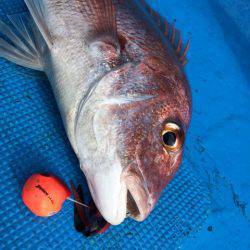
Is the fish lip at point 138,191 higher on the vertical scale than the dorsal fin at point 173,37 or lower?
lower

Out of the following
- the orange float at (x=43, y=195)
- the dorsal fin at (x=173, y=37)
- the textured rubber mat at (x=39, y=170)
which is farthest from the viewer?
the dorsal fin at (x=173, y=37)

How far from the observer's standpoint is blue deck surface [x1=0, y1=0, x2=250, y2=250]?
1559mm

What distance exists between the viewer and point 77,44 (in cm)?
155

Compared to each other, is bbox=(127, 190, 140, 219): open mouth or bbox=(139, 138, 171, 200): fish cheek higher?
bbox=(139, 138, 171, 200): fish cheek

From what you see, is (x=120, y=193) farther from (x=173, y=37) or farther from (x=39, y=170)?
(x=173, y=37)

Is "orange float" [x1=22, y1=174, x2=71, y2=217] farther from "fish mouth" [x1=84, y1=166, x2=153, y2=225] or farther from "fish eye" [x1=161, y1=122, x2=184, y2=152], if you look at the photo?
"fish eye" [x1=161, y1=122, x2=184, y2=152]

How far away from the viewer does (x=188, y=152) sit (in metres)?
2.49

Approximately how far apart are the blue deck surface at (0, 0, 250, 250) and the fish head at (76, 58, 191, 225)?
304 mm

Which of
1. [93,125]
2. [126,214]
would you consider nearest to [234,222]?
[126,214]

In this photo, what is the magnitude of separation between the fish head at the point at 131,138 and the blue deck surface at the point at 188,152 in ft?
1.00

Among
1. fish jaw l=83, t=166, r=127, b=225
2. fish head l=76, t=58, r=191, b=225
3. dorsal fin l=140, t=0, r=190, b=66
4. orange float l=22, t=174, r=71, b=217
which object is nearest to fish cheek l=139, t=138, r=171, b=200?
fish head l=76, t=58, r=191, b=225

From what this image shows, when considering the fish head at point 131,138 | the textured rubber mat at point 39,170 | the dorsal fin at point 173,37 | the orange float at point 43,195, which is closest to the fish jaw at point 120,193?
the fish head at point 131,138

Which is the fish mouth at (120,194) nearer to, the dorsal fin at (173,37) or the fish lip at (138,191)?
the fish lip at (138,191)

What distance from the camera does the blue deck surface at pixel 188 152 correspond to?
1.56 meters
